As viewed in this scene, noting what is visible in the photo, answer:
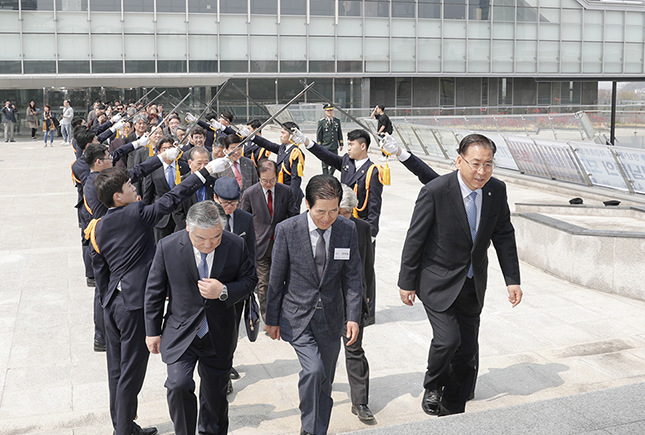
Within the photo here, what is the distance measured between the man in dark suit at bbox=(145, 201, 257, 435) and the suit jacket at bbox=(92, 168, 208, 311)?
0.46m

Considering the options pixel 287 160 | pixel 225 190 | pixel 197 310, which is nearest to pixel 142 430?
pixel 197 310

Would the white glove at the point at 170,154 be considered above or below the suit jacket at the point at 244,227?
above

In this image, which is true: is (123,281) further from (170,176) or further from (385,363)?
(170,176)

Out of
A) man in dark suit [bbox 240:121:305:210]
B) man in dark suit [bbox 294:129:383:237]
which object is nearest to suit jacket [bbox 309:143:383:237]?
man in dark suit [bbox 294:129:383:237]

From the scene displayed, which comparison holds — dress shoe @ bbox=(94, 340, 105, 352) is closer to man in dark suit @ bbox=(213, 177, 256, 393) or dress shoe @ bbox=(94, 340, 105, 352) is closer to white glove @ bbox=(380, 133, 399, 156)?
man in dark suit @ bbox=(213, 177, 256, 393)

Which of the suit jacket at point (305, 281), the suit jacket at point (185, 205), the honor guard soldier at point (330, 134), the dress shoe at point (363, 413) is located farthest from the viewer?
the honor guard soldier at point (330, 134)

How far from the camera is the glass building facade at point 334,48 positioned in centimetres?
3581

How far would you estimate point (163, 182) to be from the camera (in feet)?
26.0

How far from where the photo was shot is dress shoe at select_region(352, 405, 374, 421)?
509 cm

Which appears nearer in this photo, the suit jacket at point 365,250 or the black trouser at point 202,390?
the black trouser at point 202,390

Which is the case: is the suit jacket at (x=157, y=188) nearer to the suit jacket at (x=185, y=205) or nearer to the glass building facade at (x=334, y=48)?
the suit jacket at (x=185, y=205)

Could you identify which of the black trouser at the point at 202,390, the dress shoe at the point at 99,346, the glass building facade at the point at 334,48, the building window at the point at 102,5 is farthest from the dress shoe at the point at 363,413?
the building window at the point at 102,5

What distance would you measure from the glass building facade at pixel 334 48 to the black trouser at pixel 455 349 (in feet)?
112

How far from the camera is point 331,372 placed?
4586 millimetres
